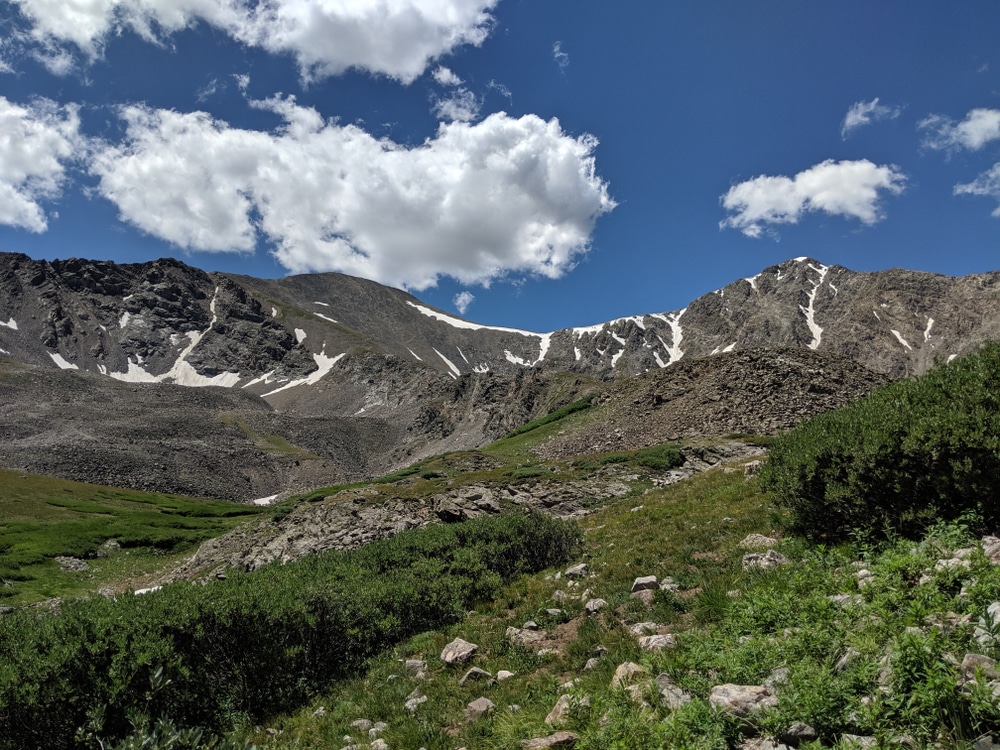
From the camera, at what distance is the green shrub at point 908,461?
817cm

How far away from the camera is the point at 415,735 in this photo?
7480 millimetres

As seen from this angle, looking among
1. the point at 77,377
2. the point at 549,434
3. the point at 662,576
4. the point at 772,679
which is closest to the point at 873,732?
the point at 772,679

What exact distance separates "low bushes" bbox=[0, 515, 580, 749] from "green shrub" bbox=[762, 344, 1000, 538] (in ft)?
26.8

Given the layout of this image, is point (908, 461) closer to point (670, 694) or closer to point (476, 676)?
point (670, 694)

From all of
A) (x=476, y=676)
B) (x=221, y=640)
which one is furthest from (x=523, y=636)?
(x=221, y=640)

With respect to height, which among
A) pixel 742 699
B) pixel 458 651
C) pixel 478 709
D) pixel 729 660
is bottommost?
pixel 478 709

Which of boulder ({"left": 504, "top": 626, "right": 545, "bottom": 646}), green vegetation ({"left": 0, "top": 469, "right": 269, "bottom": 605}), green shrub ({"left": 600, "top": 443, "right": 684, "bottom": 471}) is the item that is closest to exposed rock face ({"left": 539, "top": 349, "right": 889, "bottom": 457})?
green shrub ({"left": 600, "top": 443, "right": 684, "bottom": 471})

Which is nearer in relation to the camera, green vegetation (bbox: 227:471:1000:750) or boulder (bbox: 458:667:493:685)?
green vegetation (bbox: 227:471:1000:750)

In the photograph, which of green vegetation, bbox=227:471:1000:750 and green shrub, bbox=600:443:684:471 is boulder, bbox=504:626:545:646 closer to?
green vegetation, bbox=227:471:1000:750

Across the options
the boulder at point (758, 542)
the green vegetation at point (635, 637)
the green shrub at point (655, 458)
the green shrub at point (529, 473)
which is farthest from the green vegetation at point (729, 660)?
the green shrub at point (655, 458)

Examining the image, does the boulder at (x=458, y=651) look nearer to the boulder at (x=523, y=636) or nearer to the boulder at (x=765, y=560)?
the boulder at (x=523, y=636)

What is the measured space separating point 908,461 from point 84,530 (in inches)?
2531

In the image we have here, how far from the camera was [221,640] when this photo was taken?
31.7ft

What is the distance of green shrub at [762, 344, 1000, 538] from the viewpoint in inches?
322
